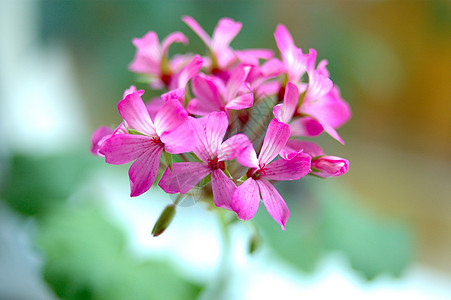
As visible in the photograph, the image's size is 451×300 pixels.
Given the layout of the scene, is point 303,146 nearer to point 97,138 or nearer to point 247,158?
point 247,158

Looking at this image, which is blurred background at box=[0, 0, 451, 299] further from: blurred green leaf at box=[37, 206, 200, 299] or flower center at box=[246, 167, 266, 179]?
flower center at box=[246, 167, 266, 179]

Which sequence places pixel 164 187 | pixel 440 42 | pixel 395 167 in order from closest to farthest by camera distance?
pixel 164 187 < pixel 440 42 < pixel 395 167

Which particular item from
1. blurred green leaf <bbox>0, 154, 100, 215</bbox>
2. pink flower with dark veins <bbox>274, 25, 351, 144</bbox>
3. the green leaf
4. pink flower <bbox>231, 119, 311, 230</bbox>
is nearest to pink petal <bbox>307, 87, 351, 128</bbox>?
pink flower with dark veins <bbox>274, 25, 351, 144</bbox>

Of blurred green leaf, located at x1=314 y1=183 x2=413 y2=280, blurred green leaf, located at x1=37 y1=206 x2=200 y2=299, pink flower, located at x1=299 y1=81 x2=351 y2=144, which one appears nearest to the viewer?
pink flower, located at x1=299 y1=81 x2=351 y2=144

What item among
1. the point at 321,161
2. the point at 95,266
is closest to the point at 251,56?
the point at 321,161

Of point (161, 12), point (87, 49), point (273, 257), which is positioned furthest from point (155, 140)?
point (87, 49)

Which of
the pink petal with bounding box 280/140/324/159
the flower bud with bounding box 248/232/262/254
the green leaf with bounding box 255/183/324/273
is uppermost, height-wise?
the pink petal with bounding box 280/140/324/159

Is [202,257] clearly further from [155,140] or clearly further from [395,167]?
[395,167]
